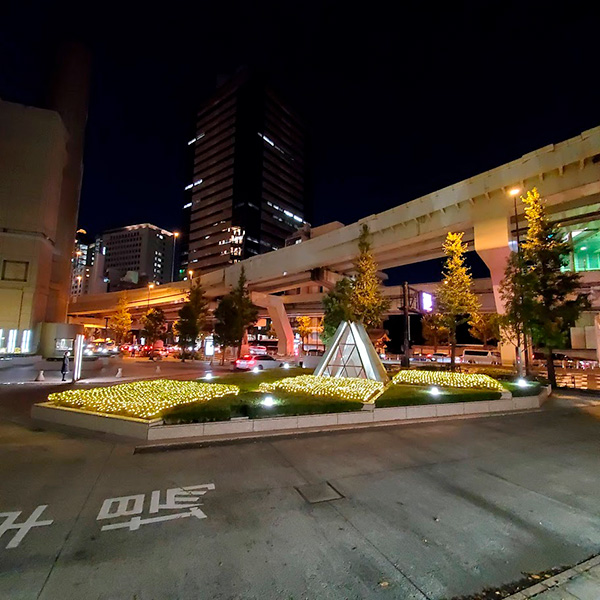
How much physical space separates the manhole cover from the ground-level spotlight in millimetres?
4014

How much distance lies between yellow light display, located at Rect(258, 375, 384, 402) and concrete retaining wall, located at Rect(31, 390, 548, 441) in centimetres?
89

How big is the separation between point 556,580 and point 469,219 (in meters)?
25.1

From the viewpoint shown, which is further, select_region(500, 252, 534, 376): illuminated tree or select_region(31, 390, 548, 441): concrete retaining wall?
select_region(500, 252, 534, 376): illuminated tree

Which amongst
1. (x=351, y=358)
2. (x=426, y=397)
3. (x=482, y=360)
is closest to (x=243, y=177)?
(x=482, y=360)

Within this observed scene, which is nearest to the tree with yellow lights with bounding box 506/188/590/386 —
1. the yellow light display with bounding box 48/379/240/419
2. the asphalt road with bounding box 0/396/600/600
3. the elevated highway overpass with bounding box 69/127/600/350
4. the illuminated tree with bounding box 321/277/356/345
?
the elevated highway overpass with bounding box 69/127/600/350

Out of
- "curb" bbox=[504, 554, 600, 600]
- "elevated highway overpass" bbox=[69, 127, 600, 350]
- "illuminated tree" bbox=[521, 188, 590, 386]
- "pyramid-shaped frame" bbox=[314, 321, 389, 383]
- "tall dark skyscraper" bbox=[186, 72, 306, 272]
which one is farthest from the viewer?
"tall dark skyscraper" bbox=[186, 72, 306, 272]

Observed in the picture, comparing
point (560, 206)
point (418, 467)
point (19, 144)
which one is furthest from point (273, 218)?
point (418, 467)

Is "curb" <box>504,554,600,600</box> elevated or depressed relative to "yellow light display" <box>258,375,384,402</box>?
depressed

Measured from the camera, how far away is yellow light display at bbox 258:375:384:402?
12017mm

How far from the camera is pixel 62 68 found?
45375mm

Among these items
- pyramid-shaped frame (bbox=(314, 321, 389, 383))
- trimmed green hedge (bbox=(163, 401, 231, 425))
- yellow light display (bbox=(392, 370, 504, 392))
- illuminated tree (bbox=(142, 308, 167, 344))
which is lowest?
trimmed green hedge (bbox=(163, 401, 231, 425))

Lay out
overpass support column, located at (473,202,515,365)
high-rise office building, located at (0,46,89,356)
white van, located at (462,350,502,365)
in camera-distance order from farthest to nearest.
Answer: white van, located at (462,350,502,365)
high-rise office building, located at (0,46,89,356)
overpass support column, located at (473,202,515,365)

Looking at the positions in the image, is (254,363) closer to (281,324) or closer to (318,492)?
(281,324)

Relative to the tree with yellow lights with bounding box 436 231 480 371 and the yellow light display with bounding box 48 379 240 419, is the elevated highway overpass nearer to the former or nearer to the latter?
the tree with yellow lights with bounding box 436 231 480 371
